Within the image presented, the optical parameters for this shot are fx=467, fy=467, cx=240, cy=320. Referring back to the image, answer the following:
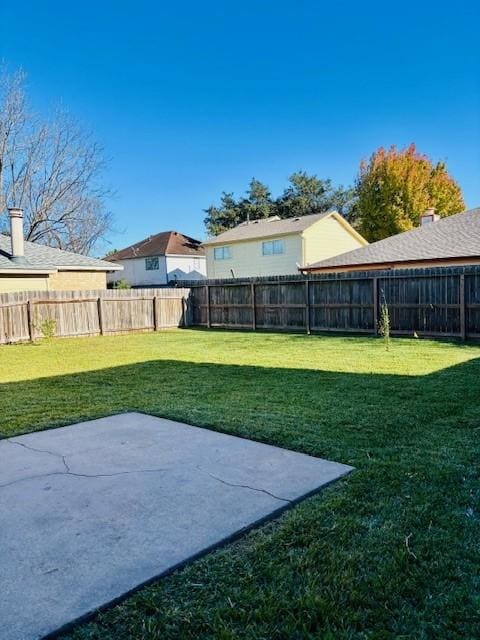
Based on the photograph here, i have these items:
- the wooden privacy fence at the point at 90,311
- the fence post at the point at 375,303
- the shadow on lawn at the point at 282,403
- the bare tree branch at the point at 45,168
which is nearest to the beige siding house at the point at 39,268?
the wooden privacy fence at the point at 90,311

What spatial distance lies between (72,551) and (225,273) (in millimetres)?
25828

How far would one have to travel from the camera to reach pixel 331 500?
254cm

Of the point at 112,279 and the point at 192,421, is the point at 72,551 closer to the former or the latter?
the point at 192,421

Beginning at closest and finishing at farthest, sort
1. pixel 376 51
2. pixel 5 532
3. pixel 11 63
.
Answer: pixel 5 532, pixel 376 51, pixel 11 63

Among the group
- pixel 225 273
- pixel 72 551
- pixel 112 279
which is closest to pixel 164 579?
pixel 72 551

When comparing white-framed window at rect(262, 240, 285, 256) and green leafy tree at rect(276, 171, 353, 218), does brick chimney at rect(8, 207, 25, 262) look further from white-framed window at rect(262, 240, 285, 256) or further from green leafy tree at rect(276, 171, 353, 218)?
green leafy tree at rect(276, 171, 353, 218)

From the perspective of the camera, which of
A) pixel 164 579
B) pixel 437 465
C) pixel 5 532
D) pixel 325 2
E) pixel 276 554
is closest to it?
pixel 164 579

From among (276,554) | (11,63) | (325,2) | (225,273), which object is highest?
(11,63)

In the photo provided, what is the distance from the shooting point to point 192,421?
423cm

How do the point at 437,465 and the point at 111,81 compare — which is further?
the point at 111,81

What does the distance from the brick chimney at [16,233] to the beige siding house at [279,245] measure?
1315cm

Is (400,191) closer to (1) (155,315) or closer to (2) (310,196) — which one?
(2) (310,196)

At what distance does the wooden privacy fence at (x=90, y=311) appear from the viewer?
39.9 feet

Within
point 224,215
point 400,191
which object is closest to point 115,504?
point 400,191
